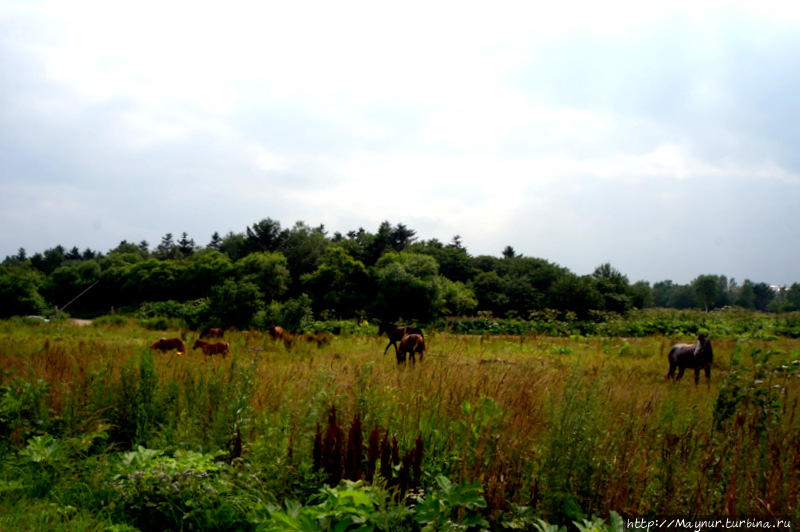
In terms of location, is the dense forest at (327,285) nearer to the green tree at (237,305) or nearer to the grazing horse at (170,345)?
the green tree at (237,305)

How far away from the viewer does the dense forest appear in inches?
1360

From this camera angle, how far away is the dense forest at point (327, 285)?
34.6m

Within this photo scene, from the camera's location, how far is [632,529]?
8.14 ft

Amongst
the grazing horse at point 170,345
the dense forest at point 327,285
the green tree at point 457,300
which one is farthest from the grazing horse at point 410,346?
the green tree at point 457,300

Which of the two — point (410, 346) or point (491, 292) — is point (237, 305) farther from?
point (491, 292)

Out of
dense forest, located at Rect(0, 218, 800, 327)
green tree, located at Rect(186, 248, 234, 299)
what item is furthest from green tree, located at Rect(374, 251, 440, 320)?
green tree, located at Rect(186, 248, 234, 299)

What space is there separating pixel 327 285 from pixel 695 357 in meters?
35.1

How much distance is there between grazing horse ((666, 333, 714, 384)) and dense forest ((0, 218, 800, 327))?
49.0 ft

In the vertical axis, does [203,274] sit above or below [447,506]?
above

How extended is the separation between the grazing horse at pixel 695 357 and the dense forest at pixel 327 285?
14.9m

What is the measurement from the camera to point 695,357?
9086 mm

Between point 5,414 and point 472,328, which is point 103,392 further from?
point 472,328

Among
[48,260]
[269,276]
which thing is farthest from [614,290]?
[48,260]

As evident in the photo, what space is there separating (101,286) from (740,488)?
225 feet
